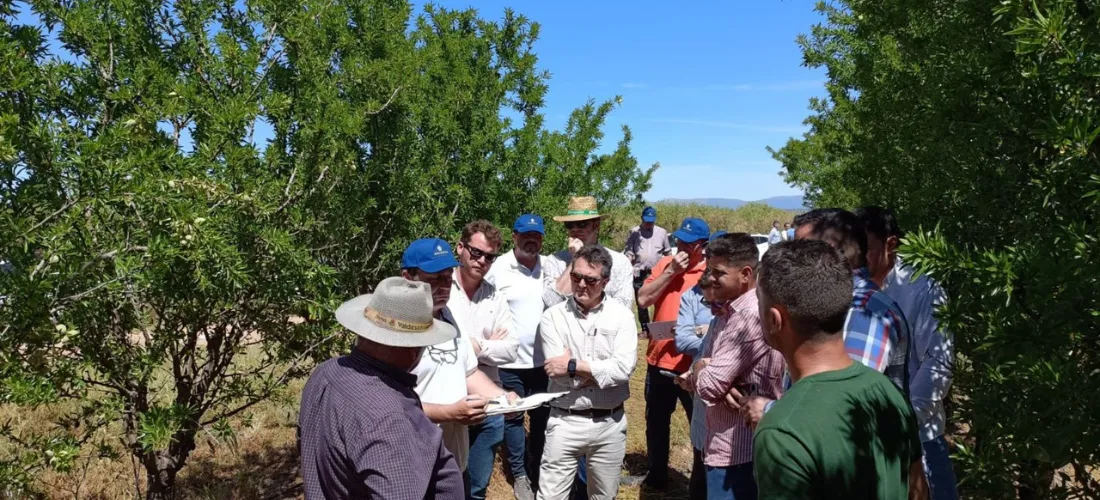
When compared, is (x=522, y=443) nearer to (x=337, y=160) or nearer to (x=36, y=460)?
(x=337, y=160)

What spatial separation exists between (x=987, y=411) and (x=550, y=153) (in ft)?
18.2

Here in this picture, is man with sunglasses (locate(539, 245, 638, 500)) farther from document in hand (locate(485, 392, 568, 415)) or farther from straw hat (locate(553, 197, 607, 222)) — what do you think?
straw hat (locate(553, 197, 607, 222))

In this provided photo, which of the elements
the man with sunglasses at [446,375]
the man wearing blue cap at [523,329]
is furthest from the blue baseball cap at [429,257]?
the man wearing blue cap at [523,329]

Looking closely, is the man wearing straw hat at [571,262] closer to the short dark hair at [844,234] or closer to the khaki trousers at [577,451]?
the khaki trousers at [577,451]

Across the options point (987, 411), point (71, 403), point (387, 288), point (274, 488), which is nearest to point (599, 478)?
point (387, 288)

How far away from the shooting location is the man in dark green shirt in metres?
1.86

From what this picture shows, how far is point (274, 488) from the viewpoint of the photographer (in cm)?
Answer: 618

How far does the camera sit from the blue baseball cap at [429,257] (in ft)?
13.0

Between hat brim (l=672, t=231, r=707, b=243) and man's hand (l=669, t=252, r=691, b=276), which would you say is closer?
man's hand (l=669, t=252, r=691, b=276)

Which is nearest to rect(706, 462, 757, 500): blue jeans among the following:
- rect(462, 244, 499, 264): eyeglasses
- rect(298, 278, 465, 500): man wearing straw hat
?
rect(298, 278, 465, 500): man wearing straw hat

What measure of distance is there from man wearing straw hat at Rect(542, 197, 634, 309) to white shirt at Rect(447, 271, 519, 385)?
444mm

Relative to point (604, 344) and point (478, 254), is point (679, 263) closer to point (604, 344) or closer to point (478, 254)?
point (604, 344)

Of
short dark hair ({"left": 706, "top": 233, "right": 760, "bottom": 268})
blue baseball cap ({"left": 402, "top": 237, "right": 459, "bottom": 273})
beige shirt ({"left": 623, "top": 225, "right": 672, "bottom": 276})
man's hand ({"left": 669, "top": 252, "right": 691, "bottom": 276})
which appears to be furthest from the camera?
beige shirt ({"left": 623, "top": 225, "right": 672, "bottom": 276})

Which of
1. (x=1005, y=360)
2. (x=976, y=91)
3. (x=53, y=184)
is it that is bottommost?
(x=1005, y=360)
